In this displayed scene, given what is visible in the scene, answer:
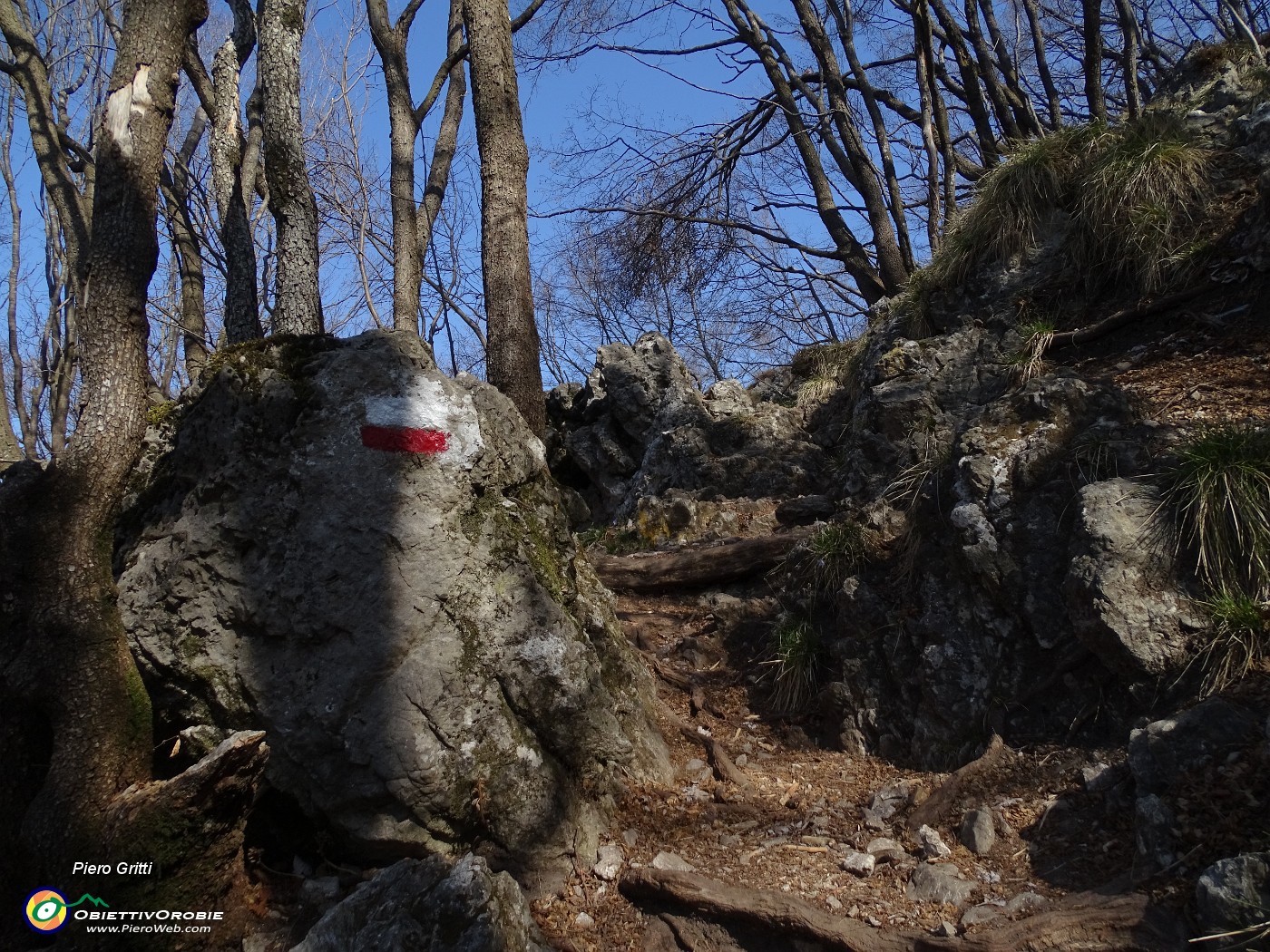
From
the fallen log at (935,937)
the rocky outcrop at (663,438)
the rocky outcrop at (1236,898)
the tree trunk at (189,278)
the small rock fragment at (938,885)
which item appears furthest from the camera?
the tree trunk at (189,278)

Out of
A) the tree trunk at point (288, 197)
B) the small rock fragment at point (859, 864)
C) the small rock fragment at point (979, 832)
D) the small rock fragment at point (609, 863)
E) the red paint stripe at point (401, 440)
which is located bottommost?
the small rock fragment at point (859, 864)

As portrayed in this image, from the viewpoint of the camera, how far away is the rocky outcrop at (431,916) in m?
2.51

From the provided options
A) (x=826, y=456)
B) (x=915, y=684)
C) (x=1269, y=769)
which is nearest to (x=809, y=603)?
(x=915, y=684)

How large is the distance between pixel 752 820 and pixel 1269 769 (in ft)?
5.85

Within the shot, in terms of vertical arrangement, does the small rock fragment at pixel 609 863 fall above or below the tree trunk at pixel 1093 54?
below

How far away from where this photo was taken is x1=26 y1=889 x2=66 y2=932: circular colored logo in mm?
2828

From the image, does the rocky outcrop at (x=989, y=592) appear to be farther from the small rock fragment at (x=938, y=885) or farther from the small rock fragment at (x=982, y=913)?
the small rock fragment at (x=982, y=913)

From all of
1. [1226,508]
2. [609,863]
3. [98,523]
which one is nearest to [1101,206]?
[1226,508]

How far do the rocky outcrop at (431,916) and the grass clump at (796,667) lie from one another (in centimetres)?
203

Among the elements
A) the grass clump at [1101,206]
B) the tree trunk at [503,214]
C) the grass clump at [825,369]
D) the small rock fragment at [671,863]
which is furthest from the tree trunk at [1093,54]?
the small rock fragment at [671,863]

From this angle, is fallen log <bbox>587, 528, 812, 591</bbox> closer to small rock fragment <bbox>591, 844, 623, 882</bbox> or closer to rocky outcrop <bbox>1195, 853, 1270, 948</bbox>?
small rock fragment <bbox>591, 844, 623, 882</bbox>

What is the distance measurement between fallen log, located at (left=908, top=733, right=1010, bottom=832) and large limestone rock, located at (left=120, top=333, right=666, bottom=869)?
108cm

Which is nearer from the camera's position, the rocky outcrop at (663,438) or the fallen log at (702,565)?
the fallen log at (702,565)

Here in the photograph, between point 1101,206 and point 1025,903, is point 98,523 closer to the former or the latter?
point 1025,903
